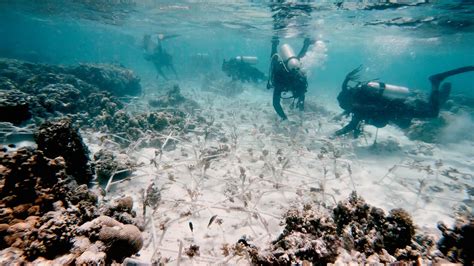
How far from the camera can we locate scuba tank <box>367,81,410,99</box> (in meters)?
11.3

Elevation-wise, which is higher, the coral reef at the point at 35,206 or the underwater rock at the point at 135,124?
the coral reef at the point at 35,206

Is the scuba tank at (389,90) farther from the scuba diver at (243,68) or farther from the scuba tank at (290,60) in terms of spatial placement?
the scuba diver at (243,68)

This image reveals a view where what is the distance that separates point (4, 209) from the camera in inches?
109

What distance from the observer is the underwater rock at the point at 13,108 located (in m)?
6.94

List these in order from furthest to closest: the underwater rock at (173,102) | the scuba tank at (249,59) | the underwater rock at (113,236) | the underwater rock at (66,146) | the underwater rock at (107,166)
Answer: the scuba tank at (249,59) → the underwater rock at (173,102) → the underwater rock at (107,166) → the underwater rock at (66,146) → the underwater rock at (113,236)

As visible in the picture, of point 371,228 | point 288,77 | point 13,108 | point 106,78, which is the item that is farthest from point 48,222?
point 106,78

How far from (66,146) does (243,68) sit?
1468 centimetres

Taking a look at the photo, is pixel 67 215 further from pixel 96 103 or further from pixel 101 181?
pixel 96 103

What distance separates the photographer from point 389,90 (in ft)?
37.7

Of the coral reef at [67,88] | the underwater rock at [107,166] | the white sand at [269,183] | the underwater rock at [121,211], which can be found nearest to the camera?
the underwater rock at [121,211]

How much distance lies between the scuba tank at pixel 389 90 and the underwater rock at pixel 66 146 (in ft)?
38.7

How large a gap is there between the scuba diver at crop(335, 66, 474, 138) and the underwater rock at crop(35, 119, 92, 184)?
11.2m

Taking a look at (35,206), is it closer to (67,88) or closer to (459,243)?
(459,243)

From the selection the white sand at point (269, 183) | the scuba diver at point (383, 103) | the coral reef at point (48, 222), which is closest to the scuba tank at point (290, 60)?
the scuba diver at point (383, 103)
